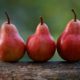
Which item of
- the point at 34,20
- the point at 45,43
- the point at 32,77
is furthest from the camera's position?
the point at 34,20

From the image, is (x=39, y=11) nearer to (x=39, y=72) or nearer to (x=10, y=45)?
(x=10, y=45)

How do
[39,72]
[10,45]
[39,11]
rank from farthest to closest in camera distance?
[39,11]
[10,45]
[39,72]

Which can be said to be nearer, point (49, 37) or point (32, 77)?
point (32, 77)

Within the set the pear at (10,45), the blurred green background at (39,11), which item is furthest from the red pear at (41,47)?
the blurred green background at (39,11)

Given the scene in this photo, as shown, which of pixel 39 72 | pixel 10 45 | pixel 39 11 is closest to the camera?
pixel 39 72

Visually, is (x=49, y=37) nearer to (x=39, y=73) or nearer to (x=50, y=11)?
(x=39, y=73)

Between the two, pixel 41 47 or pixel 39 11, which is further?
pixel 39 11

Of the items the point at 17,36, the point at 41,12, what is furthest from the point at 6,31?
the point at 41,12

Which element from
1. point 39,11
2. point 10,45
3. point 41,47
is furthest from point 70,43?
point 39,11
